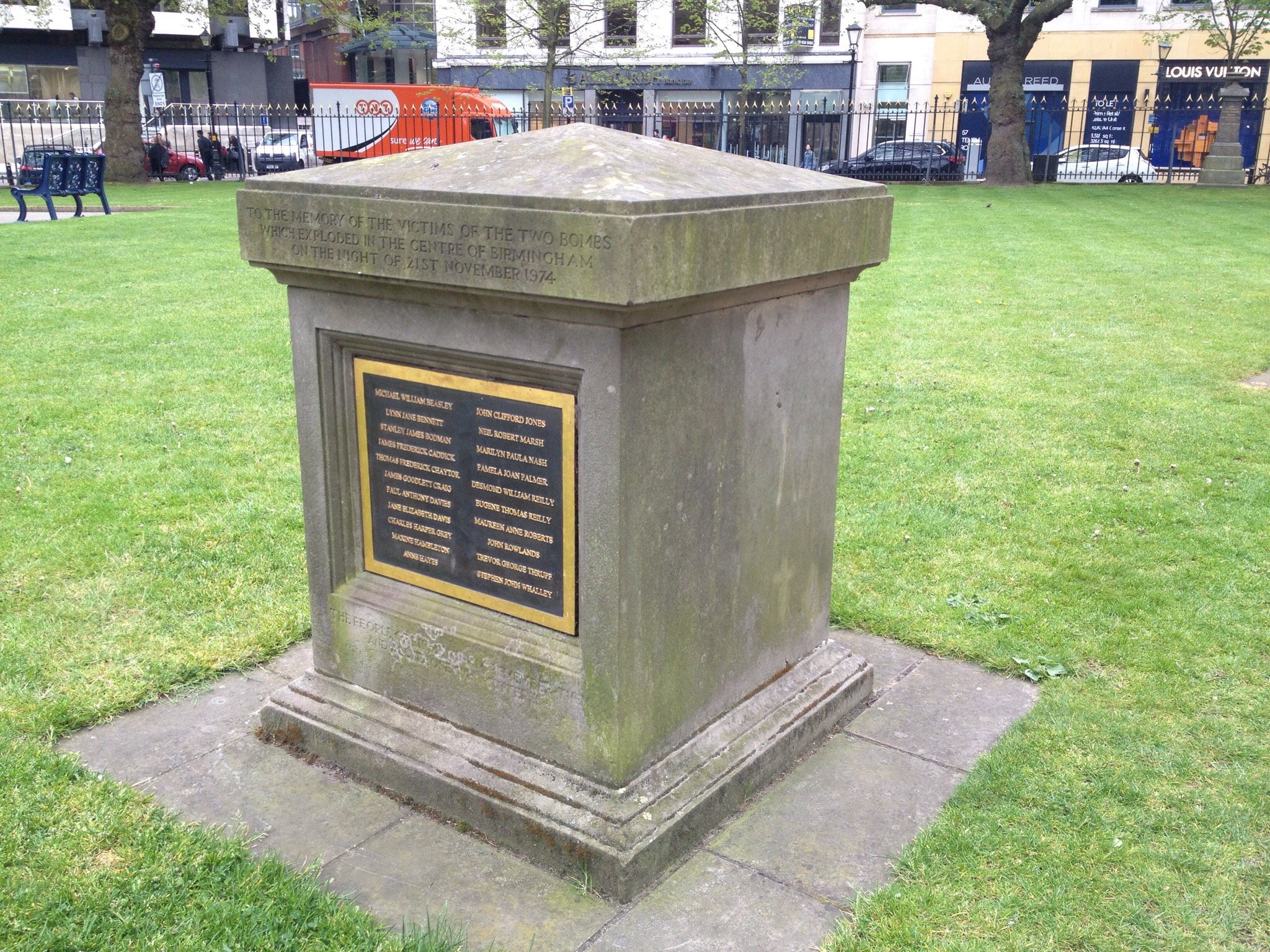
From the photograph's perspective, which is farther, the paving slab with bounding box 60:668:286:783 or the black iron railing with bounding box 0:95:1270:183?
the black iron railing with bounding box 0:95:1270:183

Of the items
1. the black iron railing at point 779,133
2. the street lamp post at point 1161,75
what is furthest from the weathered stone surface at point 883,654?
the street lamp post at point 1161,75

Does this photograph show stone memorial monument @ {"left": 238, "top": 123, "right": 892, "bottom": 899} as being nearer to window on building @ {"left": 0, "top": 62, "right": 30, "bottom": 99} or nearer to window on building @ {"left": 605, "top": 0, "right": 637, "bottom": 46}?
window on building @ {"left": 605, "top": 0, "right": 637, "bottom": 46}

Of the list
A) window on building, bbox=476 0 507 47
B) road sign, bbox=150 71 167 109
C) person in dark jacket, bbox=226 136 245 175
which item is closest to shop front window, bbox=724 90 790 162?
window on building, bbox=476 0 507 47

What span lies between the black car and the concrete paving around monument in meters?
29.6

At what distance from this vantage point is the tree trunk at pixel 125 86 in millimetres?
27312

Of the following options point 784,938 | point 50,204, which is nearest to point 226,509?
point 784,938

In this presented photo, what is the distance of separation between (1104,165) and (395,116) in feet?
70.7

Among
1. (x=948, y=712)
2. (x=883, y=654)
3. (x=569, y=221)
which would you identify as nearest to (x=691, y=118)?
(x=883, y=654)

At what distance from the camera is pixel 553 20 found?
33.8m

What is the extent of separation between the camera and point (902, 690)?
14.2ft

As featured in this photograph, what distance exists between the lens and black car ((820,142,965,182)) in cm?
3181

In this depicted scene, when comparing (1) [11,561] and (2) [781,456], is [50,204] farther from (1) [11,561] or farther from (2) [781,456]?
(2) [781,456]

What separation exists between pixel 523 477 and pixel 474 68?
157 feet

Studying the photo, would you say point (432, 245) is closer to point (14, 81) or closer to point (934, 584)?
point (934, 584)
